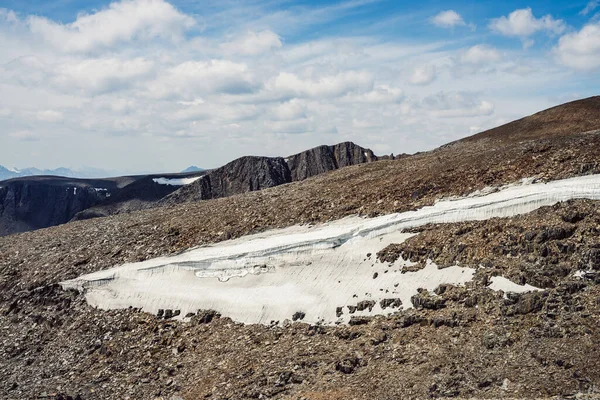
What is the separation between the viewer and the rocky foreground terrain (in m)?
12.7

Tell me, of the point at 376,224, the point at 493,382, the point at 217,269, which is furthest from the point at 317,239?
the point at 493,382

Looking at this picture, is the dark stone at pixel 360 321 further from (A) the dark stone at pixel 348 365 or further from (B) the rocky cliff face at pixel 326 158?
(B) the rocky cliff face at pixel 326 158

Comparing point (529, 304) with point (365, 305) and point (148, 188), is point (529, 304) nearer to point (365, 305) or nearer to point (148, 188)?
point (365, 305)

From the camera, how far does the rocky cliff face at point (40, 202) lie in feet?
470

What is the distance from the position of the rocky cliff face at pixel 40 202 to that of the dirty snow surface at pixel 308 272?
12709 centimetres

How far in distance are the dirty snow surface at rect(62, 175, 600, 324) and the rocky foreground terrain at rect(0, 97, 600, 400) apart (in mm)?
654

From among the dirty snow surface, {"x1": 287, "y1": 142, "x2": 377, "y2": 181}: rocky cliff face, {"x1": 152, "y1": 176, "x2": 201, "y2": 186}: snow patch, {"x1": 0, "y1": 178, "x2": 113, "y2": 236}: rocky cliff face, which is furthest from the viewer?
{"x1": 0, "y1": 178, "x2": 113, "y2": 236}: rocky cliff face

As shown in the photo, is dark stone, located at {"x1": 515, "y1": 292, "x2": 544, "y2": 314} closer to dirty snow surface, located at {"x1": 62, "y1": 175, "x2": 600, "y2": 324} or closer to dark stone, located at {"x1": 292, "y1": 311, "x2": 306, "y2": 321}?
dirty snow surface, located at {"x1": 62, "y1": 175, "x2": 600, "y2": 324}

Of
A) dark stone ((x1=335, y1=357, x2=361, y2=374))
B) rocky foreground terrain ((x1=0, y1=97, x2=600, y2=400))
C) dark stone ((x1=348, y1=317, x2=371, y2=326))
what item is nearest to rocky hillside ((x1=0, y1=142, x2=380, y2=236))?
rocky foreground terrain ((x1=0, y1=97, x2=600, y2=400))

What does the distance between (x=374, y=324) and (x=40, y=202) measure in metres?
153

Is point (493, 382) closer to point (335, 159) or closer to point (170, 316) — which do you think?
point (170, 316)

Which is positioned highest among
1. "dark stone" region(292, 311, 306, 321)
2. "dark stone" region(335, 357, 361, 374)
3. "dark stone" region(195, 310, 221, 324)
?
"dark stone" region(292, 311, 306, 321)

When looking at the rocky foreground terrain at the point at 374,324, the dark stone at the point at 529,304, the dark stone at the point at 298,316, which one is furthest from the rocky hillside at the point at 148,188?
the dark stone at the point at 529,304

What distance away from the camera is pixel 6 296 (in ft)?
86.2
